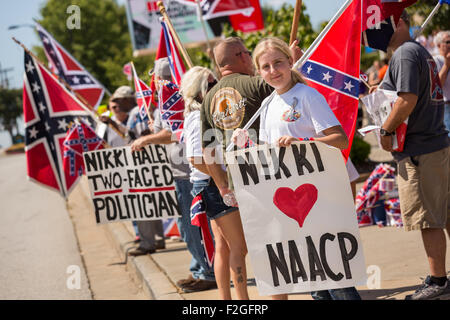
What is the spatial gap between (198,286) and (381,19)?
9.75 ft

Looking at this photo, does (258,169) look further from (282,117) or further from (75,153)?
(75,153)

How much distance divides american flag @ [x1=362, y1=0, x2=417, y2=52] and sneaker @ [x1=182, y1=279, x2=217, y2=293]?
2659 mm

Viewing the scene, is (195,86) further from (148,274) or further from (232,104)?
(148,274)

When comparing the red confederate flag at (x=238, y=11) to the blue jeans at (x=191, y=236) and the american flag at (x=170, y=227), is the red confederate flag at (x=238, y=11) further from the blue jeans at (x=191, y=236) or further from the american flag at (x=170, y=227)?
the blue jeans at (x=191, y=236)

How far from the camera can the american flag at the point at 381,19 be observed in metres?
4.86

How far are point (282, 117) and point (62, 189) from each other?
5053 mm

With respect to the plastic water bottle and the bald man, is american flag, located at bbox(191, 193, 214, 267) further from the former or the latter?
the plastic water bottle

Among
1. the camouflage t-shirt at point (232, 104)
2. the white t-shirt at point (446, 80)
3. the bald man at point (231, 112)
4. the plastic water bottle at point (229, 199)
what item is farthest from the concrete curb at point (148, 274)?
the white t-shirt at point (446, 80)

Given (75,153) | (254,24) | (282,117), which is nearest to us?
(282,117)

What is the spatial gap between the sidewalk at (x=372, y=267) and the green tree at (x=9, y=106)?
91989 mm

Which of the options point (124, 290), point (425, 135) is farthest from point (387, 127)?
point (124, 290)

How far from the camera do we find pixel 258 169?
4.12m

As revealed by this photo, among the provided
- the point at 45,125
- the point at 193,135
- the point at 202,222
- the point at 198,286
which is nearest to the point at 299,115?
the point at 193,135

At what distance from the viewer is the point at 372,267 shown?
6.02 metres
